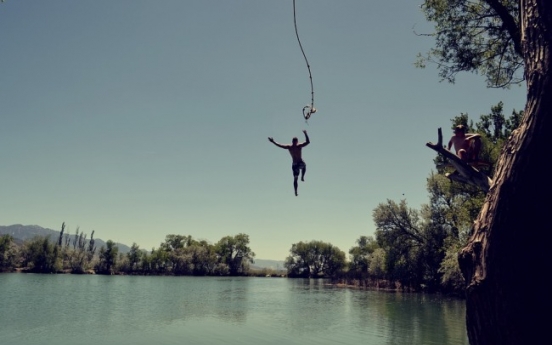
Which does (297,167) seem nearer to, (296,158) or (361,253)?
(296,158)

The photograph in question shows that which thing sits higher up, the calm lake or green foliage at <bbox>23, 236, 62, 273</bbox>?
green foliage at <bbox>23, 236, 62, 273</bbox>

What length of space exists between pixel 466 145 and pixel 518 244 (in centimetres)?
530

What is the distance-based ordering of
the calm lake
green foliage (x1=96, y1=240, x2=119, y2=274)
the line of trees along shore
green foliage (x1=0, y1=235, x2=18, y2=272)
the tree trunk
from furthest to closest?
green foliage (x1=96, y1=240, x2=119, y2=274) < green foliage (x1=0, y1=235, x2=18, y2=272) < the line of trees along shore < the calm lake < the tree trunk

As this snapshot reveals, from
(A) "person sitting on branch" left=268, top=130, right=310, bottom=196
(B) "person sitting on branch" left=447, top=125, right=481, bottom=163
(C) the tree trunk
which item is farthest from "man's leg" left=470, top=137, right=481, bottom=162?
(C) the tree trunk

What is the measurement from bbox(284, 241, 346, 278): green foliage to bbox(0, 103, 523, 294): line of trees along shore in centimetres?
32

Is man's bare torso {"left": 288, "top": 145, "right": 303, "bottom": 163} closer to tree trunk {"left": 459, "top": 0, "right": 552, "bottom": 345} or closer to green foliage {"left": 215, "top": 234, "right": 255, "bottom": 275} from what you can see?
tree trunk {"left": 459, "top": 0, "right": 552, "bottom": 345}

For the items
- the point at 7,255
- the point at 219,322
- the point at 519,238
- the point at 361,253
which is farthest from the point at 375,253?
the point at 7,255

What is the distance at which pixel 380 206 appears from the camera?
59.2 m

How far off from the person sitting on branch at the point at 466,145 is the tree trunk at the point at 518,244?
4.16m

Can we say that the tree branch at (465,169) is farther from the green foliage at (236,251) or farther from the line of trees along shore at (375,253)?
the green foliage at (236,251)

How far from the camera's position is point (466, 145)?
848 centimetres

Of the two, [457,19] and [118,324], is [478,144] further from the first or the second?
[118,324]

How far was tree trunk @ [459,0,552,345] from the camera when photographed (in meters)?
3.55

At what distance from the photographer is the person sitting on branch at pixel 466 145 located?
318 inches
